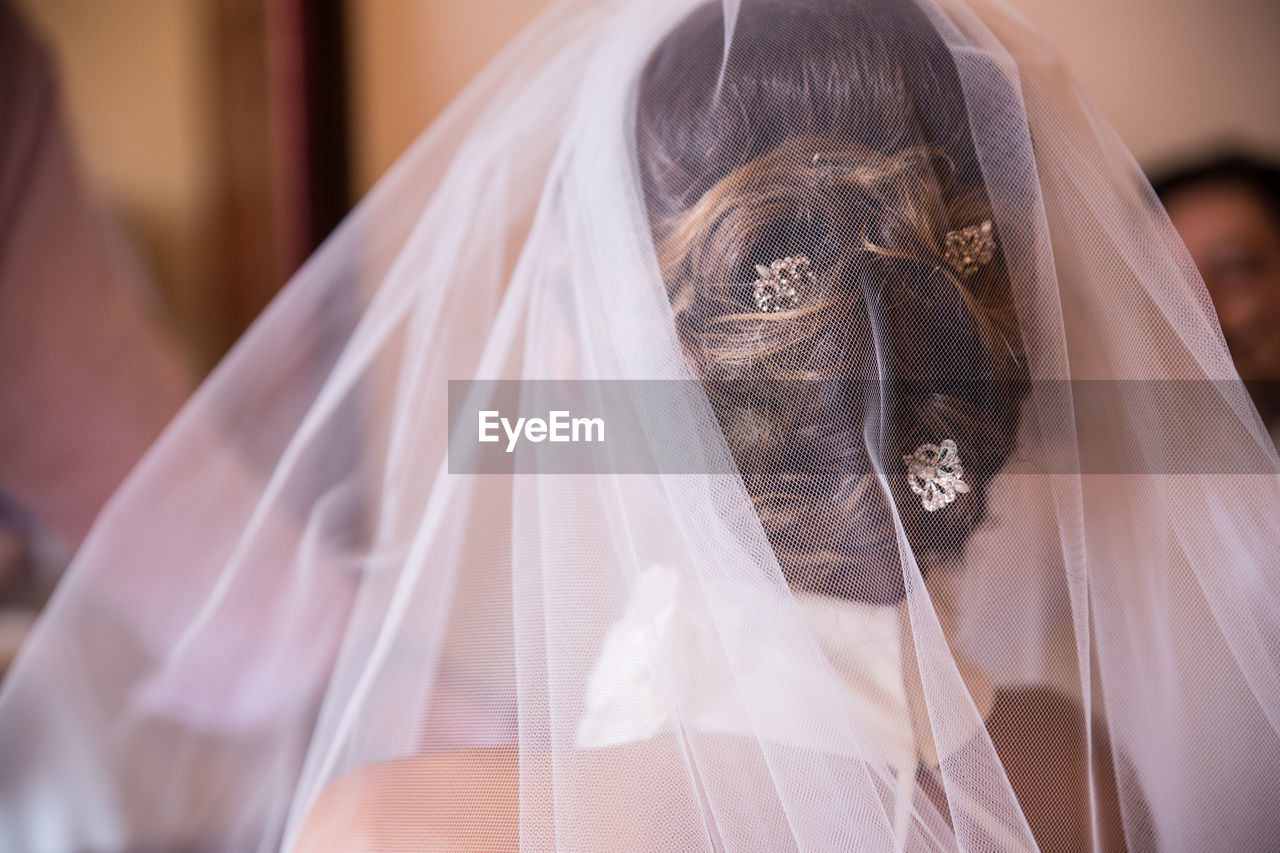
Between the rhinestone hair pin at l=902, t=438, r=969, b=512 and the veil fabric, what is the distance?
0.01m

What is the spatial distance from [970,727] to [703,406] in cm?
29

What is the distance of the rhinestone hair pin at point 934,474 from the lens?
0.50m

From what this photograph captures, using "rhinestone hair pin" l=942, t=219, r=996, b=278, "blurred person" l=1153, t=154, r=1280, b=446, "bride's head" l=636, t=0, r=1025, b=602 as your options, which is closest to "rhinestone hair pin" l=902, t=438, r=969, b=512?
"bride's head" l=636, t=0, r=1025, b=602

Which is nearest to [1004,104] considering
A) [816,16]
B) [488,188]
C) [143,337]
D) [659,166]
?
[816,16]

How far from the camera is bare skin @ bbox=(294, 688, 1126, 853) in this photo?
470mm

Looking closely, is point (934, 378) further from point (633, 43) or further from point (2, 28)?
point (2, 28)

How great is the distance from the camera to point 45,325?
825 mm

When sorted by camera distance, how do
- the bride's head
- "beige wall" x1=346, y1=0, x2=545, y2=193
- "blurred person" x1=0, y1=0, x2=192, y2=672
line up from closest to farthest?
the bride's head → "blurred person" x1=0, y1=0, x2=192, y2=672 → "beige wall" x1=346, y1=0, x2=545, y2=193

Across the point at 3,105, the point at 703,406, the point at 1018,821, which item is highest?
the point at 3,105
